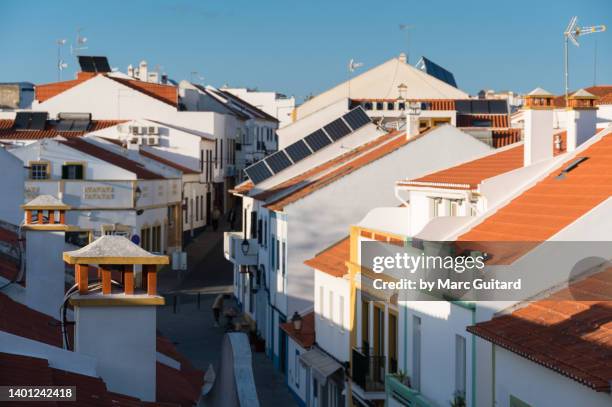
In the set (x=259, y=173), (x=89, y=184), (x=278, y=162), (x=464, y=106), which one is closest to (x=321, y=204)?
(x=259, y=173)

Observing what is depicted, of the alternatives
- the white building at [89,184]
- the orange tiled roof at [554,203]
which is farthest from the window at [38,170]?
the orange tiled roof at [554,203]

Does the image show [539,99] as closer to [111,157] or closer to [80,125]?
[111,157]

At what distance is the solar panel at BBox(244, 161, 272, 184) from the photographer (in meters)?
48.9

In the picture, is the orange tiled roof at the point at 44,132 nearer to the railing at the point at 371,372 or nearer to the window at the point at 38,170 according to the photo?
the window at the point at 38,170

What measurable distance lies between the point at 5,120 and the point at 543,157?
2370 inches

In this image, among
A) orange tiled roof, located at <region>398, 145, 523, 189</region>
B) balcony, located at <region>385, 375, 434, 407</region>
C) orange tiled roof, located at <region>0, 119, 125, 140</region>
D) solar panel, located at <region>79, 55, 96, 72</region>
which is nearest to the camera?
balcony, located at <region>385, 375, 434, 407</region>

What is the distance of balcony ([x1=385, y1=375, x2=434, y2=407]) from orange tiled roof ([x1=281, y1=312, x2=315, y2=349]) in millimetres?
9917

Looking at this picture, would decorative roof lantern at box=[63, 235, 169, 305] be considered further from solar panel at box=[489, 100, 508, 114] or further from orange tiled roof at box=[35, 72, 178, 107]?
orange tiled roof at box=[35, 72, 178, 107]

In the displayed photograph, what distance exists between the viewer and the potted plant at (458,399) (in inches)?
755

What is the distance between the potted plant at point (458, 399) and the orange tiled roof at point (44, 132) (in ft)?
188

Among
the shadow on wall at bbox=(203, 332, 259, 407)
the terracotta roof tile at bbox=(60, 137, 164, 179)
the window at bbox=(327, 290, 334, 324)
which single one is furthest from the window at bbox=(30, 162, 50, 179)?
the shadow on wall at bbox=(203, 332, 259, 407)

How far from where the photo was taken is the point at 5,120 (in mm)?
79438

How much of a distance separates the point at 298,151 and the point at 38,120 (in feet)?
105

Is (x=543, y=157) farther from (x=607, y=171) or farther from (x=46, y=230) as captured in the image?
(x=46, y=230)
